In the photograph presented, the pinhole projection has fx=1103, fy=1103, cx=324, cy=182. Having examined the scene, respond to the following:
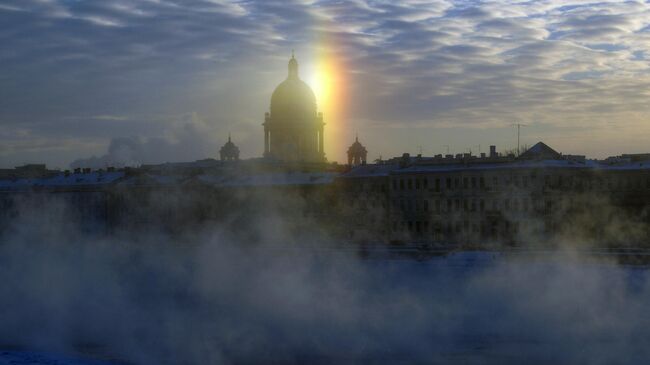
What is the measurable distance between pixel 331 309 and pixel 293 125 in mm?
63864

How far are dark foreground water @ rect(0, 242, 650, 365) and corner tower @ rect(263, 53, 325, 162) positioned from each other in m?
46.6

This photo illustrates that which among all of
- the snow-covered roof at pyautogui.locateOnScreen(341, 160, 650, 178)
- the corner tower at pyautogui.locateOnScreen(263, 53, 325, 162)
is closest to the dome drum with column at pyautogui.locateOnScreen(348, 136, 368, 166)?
the corner tower at pyautogui.locateOnScreen(263, 53, 325, 162)

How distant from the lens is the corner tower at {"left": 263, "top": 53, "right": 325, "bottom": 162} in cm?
9744

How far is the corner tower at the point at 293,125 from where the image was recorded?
320ft

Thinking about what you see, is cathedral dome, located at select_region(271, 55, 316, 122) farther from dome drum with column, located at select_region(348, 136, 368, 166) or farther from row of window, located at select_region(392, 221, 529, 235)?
row of window, located at select_region(392, 221, 529, 235)

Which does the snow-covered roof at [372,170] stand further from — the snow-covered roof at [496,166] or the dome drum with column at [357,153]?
the dome drum with column at [357,153]

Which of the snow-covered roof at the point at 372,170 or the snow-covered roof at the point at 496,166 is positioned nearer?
the snow-covered roof at the point at 496,166

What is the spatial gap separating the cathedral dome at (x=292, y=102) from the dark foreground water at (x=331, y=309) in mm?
47636

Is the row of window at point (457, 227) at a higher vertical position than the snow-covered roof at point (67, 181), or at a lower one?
lower

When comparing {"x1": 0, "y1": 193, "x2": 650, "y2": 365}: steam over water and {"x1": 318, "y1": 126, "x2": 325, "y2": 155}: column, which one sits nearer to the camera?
{"x1": 0, "y1": 193, "x2": 650, "y2": 365}: steam over water

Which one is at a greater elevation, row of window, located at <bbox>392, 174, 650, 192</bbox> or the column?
the column

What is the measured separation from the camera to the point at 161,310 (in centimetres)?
3512

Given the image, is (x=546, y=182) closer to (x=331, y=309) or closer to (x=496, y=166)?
(x=496, y=166)

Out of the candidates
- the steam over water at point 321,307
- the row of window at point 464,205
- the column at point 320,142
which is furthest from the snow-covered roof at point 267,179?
the column at point 320,142
